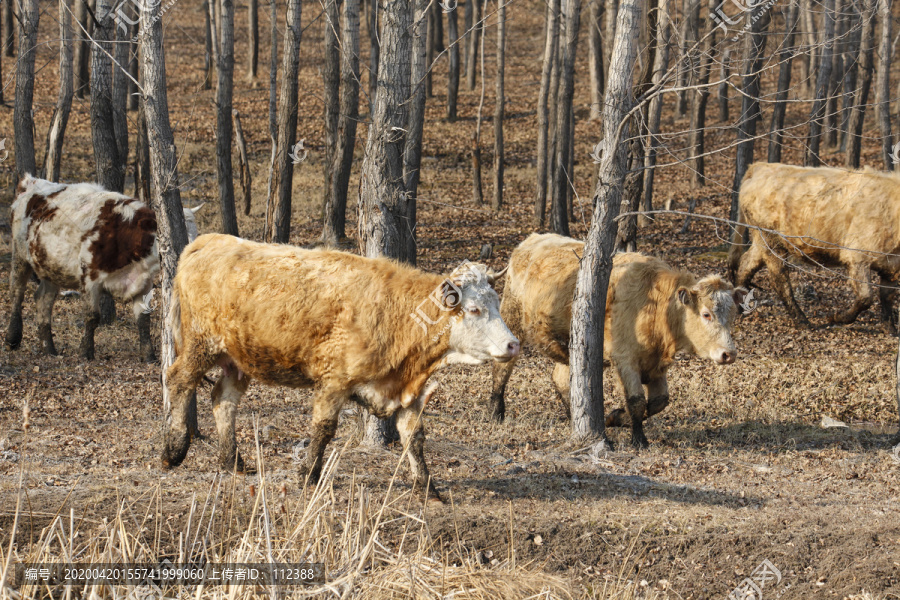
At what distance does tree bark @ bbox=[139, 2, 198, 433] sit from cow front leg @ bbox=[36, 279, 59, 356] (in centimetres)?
517

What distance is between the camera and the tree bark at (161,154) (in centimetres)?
831

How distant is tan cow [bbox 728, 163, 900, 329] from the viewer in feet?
47.8

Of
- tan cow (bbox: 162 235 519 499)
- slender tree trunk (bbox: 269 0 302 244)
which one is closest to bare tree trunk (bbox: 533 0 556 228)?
slender tree trunk (bbox: 269 0 302 244)

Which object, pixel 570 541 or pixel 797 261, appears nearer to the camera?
pixel 570 541

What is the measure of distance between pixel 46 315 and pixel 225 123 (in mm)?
8200

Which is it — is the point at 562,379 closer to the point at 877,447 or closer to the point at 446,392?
the point at 446,392

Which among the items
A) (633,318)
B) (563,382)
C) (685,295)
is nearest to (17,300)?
(563,382)

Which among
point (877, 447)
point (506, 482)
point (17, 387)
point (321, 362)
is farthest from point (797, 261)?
point (17, 387)

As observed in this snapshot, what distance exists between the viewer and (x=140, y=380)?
38.5 feet

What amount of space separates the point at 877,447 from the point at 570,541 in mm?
5160

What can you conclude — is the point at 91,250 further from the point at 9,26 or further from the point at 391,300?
the point at 9,26

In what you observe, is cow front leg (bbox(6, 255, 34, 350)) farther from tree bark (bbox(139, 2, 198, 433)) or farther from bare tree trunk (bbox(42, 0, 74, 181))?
tree bark (bbox(139, 2, 198, 433))

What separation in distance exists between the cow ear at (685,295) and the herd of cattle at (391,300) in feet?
0.07

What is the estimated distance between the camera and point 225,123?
19953 mm
